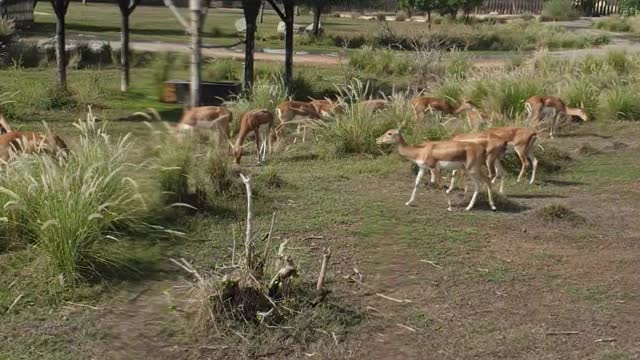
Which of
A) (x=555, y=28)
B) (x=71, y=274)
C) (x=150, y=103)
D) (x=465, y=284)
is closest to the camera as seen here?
(x=71, y=274)

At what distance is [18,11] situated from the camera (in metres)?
40.5

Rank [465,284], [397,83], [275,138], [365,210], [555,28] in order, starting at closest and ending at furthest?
[465,284], [365,210], [275,138], [397,83], [555,28]

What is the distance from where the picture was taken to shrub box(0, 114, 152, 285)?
6.53 meters

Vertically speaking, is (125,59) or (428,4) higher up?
(428,4)

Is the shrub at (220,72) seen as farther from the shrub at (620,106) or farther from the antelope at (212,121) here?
the shrub at (620,106)

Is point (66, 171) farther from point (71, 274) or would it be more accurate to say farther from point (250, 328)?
point (250, 328)

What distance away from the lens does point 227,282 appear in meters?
5.95

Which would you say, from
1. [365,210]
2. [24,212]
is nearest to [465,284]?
[365,210]

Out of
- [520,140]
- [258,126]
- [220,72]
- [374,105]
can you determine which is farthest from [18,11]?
[520,140]

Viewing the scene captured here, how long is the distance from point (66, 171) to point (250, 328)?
2421 mm

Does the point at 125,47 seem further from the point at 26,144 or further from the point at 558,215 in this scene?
the point at 558,215

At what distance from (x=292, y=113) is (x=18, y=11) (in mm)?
31139

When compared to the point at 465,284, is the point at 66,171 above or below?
above

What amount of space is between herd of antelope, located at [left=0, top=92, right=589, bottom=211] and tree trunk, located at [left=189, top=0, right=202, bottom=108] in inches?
130
